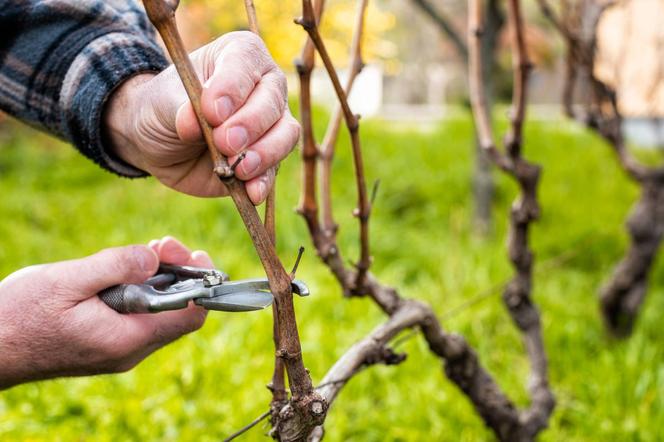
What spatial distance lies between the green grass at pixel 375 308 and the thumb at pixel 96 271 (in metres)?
1.18

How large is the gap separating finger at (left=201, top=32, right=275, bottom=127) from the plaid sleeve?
349mm

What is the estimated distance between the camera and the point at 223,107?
2.92 ft

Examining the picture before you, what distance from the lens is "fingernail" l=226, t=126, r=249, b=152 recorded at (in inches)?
35.0

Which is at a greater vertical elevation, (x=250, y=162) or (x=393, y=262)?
(x=250, y=162)

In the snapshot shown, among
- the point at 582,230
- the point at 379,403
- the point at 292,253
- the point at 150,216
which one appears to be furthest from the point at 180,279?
the point at 582,230

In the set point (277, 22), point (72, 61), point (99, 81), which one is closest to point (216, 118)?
point (99, 81)

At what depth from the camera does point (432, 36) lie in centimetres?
1397

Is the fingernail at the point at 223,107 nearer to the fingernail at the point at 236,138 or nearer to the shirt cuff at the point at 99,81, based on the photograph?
the fingernail at the point at 236,138

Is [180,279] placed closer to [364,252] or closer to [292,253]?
[364,252]

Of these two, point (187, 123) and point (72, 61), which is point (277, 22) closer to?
point (72, 61)

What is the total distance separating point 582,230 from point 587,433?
8.19 ft

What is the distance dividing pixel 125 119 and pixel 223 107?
42cm

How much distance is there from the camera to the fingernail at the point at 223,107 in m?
0.88

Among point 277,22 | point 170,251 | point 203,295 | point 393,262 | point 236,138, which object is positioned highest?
point 236,138
